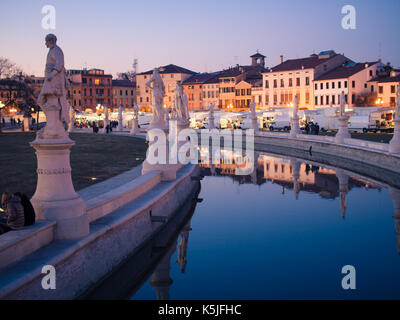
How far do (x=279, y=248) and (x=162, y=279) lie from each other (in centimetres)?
312

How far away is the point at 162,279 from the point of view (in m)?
9.39

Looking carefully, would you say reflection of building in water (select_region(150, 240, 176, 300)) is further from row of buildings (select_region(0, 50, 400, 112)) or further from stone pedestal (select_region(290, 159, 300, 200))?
row of buildings (select_region(0, 50, 400, 112))

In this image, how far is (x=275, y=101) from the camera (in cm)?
8475

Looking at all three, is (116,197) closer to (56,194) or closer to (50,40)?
(56,194)

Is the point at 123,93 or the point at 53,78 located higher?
the point at 123,93

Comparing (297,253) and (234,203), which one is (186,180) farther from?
(297,253)

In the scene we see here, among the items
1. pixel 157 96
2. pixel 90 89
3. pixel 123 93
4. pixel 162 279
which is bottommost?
pixel 162 279

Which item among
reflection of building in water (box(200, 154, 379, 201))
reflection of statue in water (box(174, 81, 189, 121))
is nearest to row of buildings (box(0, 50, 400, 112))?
reflection of building in water (box(200, 154, 379, 201))

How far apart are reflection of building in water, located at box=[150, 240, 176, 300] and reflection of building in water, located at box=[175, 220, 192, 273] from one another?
243 mm

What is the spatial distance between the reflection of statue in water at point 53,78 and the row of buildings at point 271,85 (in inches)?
1880

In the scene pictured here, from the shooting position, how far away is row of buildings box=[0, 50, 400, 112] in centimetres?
7081

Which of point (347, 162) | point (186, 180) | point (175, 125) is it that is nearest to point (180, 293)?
point (186, 180)

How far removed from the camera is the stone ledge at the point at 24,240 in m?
6.30

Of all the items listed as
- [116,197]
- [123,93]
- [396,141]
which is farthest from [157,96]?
[123,93]
